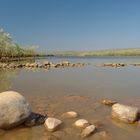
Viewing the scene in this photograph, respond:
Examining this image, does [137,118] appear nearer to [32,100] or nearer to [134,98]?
[134,98]

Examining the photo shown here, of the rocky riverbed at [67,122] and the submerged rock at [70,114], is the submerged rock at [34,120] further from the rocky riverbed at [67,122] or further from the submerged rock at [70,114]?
the submerged rock at [70,114]

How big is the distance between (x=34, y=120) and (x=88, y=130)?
1.55 m

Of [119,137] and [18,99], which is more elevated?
[18,99]

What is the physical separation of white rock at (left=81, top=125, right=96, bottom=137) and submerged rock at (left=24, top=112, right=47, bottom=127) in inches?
51.5

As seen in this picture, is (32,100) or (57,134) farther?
(32,100)

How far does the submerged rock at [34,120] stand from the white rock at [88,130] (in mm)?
1308

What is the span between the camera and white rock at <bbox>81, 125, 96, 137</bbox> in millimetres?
6002

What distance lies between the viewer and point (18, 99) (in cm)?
676

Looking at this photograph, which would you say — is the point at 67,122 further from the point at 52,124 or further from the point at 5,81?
the point at 5,81

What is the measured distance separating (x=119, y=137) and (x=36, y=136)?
1879 millimetres

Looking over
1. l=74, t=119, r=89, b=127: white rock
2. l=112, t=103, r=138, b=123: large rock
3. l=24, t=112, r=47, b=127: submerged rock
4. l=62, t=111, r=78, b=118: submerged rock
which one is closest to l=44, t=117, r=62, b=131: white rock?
l=24, t=112, r=47, b=127: submerged rock

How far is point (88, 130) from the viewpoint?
6.14 m

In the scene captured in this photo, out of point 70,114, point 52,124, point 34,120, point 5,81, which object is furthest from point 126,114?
point 5,81

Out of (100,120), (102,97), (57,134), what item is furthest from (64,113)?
(102,97)
